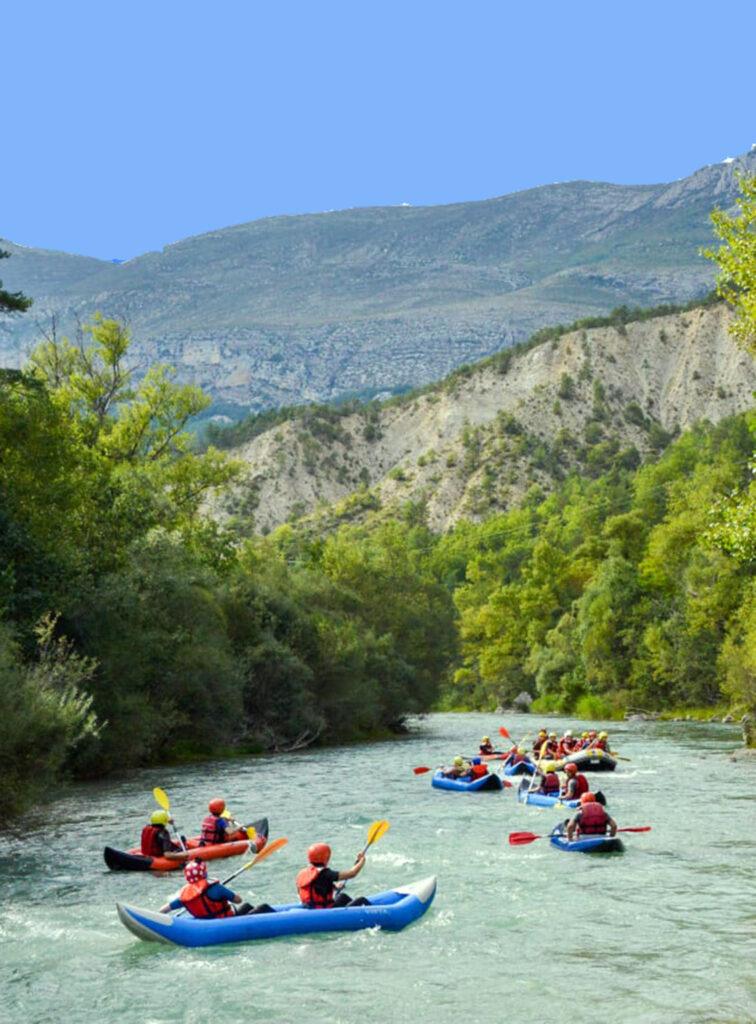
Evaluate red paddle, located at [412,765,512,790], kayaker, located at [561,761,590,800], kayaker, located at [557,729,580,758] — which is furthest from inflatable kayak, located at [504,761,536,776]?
kayaker, located at [561,761,590,800]

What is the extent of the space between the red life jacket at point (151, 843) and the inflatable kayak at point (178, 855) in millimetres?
124

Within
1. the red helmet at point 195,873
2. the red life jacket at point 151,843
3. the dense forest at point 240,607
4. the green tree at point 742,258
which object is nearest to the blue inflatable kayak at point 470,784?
the dense forest at point 240,607

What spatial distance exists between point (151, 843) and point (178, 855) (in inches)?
22.4

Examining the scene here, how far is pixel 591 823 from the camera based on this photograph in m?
23.7

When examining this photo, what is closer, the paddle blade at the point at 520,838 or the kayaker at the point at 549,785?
the paddle blade at the point at 520,838

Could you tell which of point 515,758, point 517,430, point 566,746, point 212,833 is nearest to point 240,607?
point 566,746

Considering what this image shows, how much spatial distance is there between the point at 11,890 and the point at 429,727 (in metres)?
56.2

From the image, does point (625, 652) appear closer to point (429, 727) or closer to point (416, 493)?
point (429, 727)

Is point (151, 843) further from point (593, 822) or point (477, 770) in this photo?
point (477, 770)

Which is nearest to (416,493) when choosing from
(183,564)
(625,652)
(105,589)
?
→ (625,652)

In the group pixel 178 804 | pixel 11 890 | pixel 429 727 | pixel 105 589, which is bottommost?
pixel 429 727

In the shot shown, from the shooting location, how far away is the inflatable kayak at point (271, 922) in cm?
1631

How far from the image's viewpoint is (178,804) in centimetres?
3162

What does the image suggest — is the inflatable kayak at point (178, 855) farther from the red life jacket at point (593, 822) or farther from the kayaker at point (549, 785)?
the kayaker at point (549, 785)
